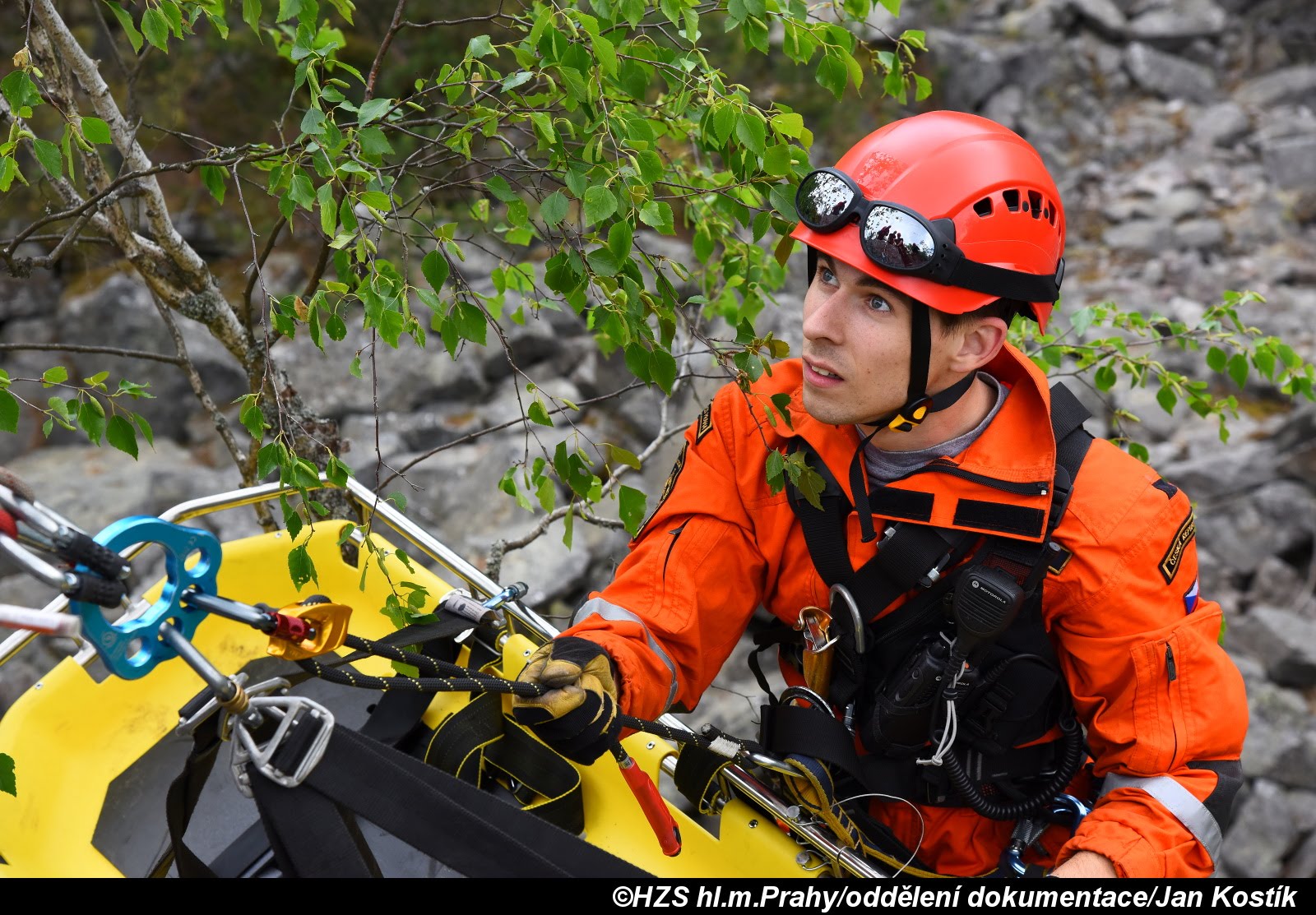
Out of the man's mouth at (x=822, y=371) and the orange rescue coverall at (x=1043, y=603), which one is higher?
the man's mouth at (x=822, y=371)

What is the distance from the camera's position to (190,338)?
812 cm

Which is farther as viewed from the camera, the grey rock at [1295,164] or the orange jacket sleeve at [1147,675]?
the grey rock at [1295,164]

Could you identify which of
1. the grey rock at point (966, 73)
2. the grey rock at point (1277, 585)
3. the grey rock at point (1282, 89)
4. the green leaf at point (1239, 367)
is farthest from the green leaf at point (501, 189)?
the grey rock at point (1282, 89)

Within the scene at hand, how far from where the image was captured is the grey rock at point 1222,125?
41.9 ft

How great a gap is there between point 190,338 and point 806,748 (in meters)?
6.93

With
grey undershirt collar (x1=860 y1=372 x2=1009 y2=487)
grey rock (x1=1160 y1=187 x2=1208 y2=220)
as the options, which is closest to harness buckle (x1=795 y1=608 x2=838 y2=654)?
grey undershirt collar (x1=860 y1=372 x2=1009 y2=487)

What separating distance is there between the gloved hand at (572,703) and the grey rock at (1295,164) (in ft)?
41.3

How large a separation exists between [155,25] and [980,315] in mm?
1971

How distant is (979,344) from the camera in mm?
2598

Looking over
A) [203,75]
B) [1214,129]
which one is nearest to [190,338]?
[203,75]

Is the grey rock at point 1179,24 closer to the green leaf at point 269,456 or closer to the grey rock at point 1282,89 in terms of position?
the grey rock at point 1282,89

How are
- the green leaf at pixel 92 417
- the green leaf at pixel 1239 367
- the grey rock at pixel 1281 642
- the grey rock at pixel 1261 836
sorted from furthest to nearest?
the grey rock at pixel 1281 642, the grey rock at pixel 1261 836, the green leaf at pixel 1239 367, the green leaf at pixel 92 417

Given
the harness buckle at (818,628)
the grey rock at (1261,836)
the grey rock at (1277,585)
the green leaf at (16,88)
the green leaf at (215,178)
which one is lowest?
the grey rock at (1261,836)

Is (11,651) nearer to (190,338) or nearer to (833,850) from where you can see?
(833,850)
